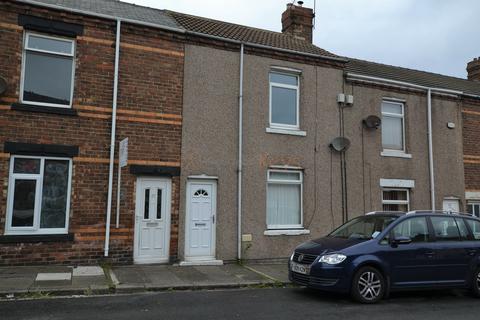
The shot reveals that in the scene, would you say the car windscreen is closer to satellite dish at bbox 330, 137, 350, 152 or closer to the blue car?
the blue car

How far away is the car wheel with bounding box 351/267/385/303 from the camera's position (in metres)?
7.99

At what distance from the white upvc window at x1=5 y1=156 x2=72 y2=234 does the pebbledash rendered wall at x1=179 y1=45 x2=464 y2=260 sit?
2.85 m

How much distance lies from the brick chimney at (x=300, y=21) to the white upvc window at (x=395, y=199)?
6.12 m

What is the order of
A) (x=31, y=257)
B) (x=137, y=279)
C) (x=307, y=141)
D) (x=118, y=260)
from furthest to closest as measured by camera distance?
1. (x=307, y=141)
2. (x=118, y=260)
3. (x=31, y=257)
4. (x=137, y=279)

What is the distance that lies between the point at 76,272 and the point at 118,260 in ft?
4.25

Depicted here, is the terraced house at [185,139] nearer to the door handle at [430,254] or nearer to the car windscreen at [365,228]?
the car windscreen at [365,228]

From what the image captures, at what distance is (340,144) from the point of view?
13.8 metres

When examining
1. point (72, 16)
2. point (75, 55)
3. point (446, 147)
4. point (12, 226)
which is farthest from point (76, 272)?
point (446, 147)

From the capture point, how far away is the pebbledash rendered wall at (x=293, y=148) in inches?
483

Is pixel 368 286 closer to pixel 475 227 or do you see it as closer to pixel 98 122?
pixel 475 227

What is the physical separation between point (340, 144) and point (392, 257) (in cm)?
595

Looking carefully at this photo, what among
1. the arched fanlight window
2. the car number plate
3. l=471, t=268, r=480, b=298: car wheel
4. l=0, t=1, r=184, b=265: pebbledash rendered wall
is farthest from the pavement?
l=471, t=268, r=480, b=298: car wheel

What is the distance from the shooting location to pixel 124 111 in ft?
37.6

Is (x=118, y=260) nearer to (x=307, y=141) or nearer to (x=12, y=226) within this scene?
(x=12, y=226)
